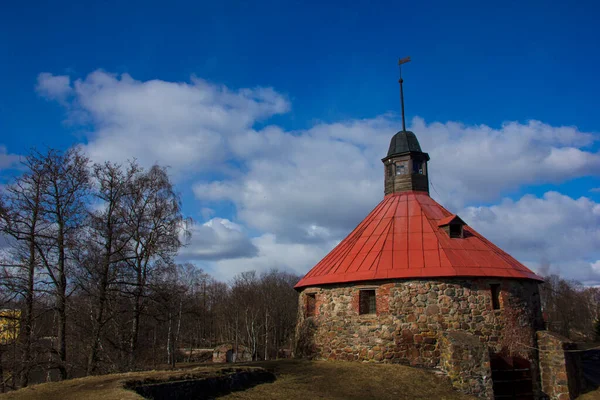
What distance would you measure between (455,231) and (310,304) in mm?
6010

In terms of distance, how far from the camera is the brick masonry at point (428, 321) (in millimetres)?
14016

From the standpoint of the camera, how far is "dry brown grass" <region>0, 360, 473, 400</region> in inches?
329

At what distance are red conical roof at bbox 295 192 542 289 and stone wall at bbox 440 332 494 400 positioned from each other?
220 centimetres

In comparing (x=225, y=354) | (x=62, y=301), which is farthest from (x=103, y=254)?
(x=225, y=354)

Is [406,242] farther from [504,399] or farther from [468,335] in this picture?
[504,399]

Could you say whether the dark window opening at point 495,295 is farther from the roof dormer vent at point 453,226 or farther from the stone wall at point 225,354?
the stone wall at point 225,354

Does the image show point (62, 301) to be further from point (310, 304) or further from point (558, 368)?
point (558, 368)

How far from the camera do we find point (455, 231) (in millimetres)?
16484

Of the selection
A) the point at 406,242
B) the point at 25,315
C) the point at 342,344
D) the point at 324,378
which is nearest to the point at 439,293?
the point at 406,242

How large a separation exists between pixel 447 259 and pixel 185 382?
921cm

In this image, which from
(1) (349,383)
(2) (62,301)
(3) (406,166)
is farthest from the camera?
(3) (406,166)

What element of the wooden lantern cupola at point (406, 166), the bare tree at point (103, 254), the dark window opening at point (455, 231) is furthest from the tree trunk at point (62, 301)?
the dark window opening at point (455, 231)

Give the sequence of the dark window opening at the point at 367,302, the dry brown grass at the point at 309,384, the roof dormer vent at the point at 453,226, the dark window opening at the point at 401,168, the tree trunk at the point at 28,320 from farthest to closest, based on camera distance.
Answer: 1. the dark window opening at the point at 401,168
2. the roof dormer vent at the point at 453,226
3. the dark window opening at the point at 367,302
4. the tree trunk at the point at 28,320
5. the dry brown grass at the point at 309,384

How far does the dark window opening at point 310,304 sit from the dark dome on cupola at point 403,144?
7.44 meters
